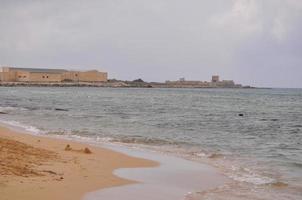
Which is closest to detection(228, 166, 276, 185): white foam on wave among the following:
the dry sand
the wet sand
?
the wet sand

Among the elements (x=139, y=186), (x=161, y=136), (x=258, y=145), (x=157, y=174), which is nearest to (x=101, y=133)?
(x=161, y=136)

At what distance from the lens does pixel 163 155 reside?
1761 centimetres

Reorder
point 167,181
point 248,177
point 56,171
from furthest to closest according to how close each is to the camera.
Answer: point 248,177 → point 167,181 → point 56,171

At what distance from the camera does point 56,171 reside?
11.6 m

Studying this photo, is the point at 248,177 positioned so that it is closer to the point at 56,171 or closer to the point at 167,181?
the point at 167,181

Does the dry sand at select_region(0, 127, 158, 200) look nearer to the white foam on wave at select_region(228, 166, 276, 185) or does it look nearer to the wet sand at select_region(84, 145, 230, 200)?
the wet sand at select_region(84, 145, 230, 200)

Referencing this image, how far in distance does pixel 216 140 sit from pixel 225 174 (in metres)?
10.3

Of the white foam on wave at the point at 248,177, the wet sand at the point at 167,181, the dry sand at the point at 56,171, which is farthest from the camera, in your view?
the white foam on wave at the point at 248,177

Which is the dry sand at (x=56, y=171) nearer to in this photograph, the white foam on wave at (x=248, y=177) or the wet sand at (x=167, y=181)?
the wet sand at (x=167, y=181)

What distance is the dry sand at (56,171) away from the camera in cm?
916

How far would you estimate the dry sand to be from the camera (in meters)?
9.16

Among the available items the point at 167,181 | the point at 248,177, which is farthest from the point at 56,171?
the point at 248,177

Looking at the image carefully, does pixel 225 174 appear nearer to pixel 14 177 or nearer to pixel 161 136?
pixel 14 177

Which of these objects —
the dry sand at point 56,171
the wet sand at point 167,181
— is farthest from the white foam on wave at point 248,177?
the dry sand at point 56,171
